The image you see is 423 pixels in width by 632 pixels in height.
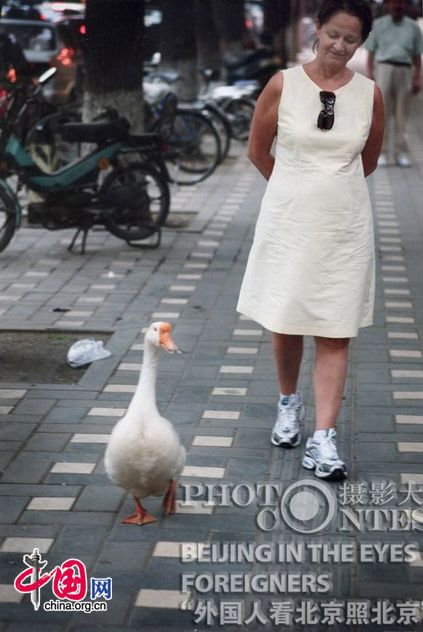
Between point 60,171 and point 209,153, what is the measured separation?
656 cm

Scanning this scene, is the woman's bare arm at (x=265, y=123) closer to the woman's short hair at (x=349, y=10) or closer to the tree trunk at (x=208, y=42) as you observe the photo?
the woman's short hair at (x=349, y=10)

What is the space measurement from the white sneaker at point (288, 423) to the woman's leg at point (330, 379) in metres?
0.23

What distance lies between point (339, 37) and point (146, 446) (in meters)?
1.78

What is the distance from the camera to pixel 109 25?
35.3 feet

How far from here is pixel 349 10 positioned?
4.86 meters

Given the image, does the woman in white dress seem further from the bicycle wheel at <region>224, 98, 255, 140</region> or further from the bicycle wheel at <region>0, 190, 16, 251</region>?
the bicycle wheel at <region>224, 98, 255, 140</region>

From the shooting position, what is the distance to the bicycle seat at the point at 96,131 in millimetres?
Answer: 9844

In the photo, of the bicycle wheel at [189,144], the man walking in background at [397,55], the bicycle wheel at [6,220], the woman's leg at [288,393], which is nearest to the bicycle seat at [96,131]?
the bicycle wheel at [6,220]

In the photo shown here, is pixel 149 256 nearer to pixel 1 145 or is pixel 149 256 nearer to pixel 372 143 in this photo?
pixel 1 145

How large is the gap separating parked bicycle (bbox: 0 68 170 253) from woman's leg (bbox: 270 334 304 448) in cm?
463

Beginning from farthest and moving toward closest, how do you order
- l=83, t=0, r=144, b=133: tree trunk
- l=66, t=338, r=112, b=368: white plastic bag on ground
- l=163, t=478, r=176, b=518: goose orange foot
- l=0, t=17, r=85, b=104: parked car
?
l=0, t=17, r=85, b=104: parked car
l=83, t=0, r=144, b=133: tree trunk
l=66, t=338, r=112, b=368: white plastic bag on ground
l=163, t=478, r=176, b=518: goose orange foot

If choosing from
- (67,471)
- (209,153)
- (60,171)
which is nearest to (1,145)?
(60,171)

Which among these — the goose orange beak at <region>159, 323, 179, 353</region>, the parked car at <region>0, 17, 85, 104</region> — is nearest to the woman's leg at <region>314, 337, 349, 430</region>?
the goose orange beak at <region>159, 323, 179, 353</region>

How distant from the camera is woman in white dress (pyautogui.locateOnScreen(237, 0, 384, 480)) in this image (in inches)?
193
